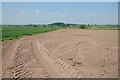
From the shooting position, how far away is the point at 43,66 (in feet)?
31.4

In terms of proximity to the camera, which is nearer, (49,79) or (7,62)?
(49,79)

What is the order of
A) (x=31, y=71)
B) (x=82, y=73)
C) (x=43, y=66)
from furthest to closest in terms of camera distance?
(x=43, y=66), (x=31, y=71), (x=82, y=73)

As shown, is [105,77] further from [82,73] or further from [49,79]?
[49,79]

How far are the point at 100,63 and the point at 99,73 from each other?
1.69m

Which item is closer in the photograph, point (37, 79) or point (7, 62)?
point (37, 79)

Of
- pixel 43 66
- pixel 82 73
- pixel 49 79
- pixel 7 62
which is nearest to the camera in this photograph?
pixel 49 79

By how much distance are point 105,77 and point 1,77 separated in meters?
3.55

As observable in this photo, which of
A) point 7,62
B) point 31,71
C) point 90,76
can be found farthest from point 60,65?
point 7,62

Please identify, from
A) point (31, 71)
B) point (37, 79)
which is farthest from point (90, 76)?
point (31, 71)

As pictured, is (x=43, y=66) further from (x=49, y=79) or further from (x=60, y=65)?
(x=49, y=79)

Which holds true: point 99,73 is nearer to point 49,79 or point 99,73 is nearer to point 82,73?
point 82,73

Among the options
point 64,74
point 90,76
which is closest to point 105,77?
point 90,76

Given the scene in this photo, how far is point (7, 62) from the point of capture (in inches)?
432

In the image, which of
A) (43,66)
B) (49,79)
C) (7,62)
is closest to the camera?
(49,79)
